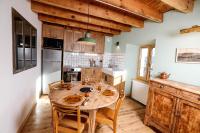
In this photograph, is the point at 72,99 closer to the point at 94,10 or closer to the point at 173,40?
the point at 94,10

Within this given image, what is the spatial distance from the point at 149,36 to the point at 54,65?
122 inches

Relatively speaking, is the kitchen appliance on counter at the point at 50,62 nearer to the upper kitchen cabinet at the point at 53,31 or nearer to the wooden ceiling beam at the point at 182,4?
the upper kitchen cabinet at the point at 53,31

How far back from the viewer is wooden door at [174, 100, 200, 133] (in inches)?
71.5

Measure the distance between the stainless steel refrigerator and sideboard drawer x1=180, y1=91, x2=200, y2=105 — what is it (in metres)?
3.50

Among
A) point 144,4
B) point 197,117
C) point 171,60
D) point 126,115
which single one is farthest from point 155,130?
point 144,4

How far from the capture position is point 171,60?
2.68 meters

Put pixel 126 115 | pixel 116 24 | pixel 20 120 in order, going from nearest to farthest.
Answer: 1. pixel 20 120
2. pixel 126 115
3. pixel 116 24

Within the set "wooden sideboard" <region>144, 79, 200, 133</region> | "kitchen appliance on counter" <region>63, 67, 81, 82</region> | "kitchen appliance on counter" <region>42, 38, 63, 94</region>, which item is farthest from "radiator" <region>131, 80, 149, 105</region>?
"kitchen appliance on counter" <region>42, 38, 63, 94</region>

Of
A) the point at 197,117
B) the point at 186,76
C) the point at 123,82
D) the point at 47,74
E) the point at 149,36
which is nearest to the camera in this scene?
the point at 197,117

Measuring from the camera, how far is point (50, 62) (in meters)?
3.99

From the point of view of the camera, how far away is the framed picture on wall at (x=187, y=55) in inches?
87.2

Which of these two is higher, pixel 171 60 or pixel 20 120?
pixel 171 60

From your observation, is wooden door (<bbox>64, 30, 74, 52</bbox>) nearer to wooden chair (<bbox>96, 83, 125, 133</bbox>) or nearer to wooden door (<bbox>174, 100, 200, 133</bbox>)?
wooden chair (<bbox>96, 83, 125, 133</bbox>)

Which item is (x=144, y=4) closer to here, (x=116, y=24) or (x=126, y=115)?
(x=116, y=24)
